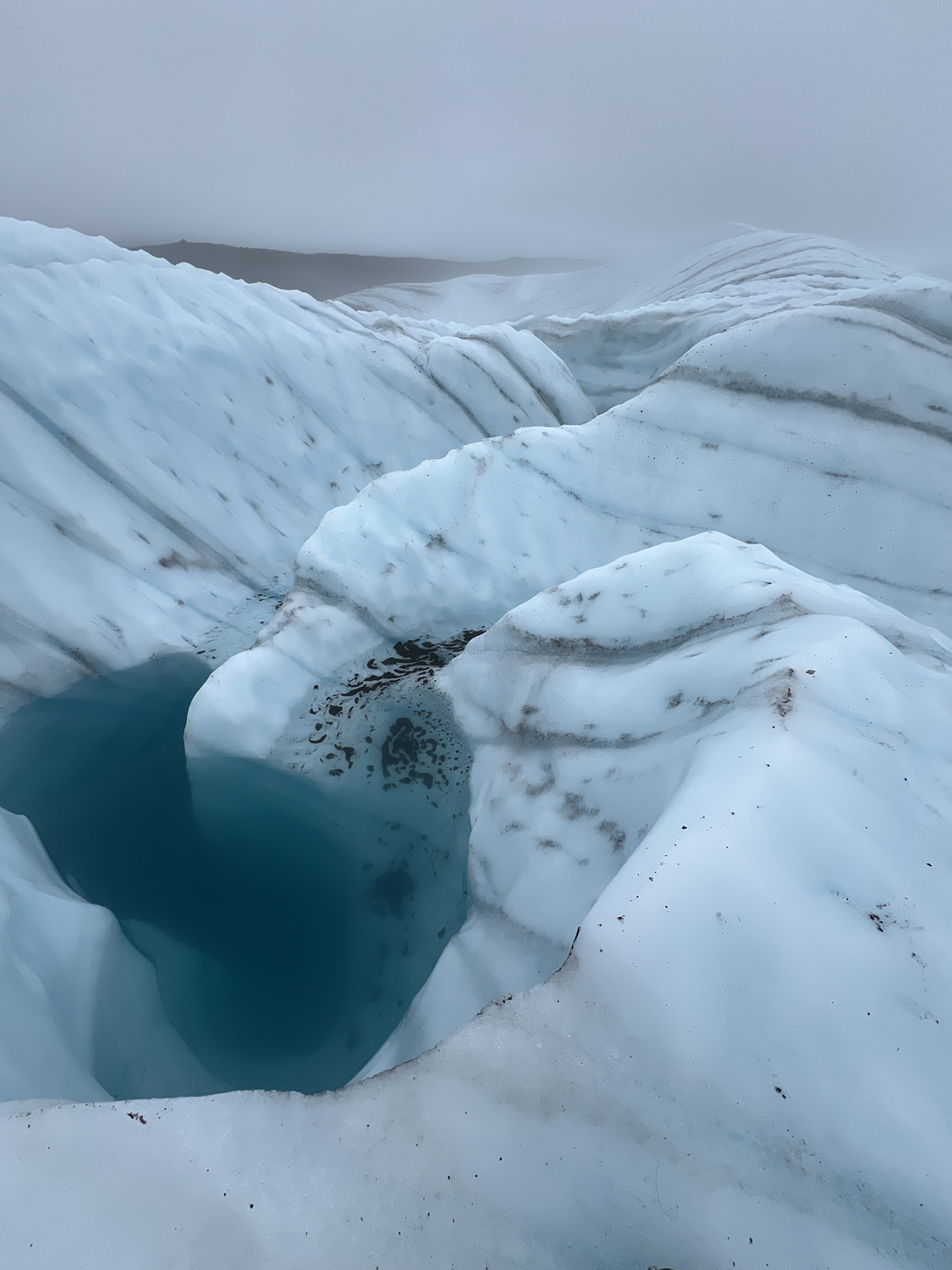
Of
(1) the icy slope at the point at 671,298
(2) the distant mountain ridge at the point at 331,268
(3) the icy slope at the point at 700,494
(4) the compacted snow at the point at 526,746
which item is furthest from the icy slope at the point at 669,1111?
(2) the distant mountain ridge at the point at 331,268

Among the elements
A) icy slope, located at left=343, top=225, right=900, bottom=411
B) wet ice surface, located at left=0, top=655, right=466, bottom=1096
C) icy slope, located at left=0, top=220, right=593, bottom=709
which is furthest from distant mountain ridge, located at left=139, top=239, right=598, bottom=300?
wet ice surface, located at left=0, top=655, right=466, bottom=1096

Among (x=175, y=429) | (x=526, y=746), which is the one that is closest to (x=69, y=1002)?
(x=526, y=746)

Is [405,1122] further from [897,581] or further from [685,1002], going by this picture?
[897,581]

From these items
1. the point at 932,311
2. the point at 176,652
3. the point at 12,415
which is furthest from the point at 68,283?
the point at 932,311

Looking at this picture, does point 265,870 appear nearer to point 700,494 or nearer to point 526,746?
point 526,746

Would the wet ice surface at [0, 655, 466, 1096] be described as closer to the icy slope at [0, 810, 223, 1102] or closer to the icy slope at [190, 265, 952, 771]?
the icy slope at [0, 810, 223, 1102]

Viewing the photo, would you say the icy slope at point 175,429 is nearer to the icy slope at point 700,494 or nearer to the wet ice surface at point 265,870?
the wet ice surface at point 265,870
